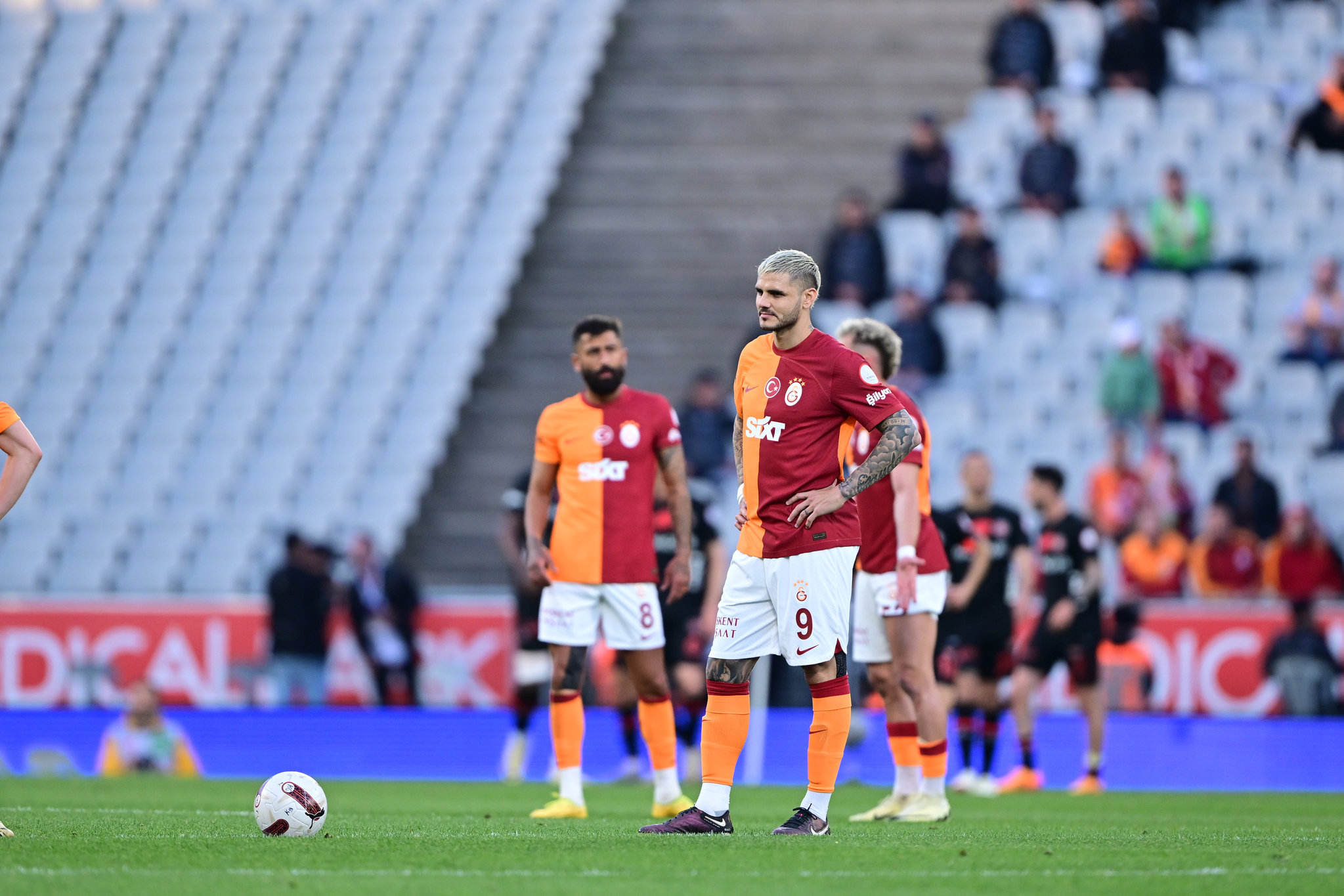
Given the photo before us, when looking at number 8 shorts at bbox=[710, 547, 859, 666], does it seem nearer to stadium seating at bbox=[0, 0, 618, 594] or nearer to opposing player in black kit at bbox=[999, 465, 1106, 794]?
opposing player in black kit at bbox=[999, 465, 1106, 794]

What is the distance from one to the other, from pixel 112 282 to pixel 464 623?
897 centimetres

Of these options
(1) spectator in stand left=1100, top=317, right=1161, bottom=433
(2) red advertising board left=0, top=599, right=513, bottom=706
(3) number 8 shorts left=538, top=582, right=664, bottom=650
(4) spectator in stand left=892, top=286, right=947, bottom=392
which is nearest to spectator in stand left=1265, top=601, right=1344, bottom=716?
(1) spectator in stand left=1100, top=317, right=1161, bottom=433

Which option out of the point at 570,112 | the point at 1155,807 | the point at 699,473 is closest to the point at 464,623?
the point at 699,473

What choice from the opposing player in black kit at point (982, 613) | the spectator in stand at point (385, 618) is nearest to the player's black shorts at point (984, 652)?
the opposing player in black kit at point (982, 613)

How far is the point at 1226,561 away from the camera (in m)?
16.2

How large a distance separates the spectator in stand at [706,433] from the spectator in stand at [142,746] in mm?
5232

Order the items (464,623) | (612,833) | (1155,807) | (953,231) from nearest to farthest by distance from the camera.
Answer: (612,833) → (1155,807) → (464,623) → (953,231)

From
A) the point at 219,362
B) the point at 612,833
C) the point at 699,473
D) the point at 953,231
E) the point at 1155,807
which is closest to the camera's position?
the point at 612,833

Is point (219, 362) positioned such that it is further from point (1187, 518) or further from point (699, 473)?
point (1187, 518)

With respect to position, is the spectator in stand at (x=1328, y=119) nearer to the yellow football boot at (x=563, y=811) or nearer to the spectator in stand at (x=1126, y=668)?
the spectator in stand at (x=1126, y=668)

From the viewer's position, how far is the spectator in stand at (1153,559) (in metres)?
16.1

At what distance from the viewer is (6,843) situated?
7266mm

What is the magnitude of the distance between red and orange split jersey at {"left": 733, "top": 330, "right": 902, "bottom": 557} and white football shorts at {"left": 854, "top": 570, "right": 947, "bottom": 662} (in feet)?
5.92

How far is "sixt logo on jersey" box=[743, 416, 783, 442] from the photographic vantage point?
7637 mm
